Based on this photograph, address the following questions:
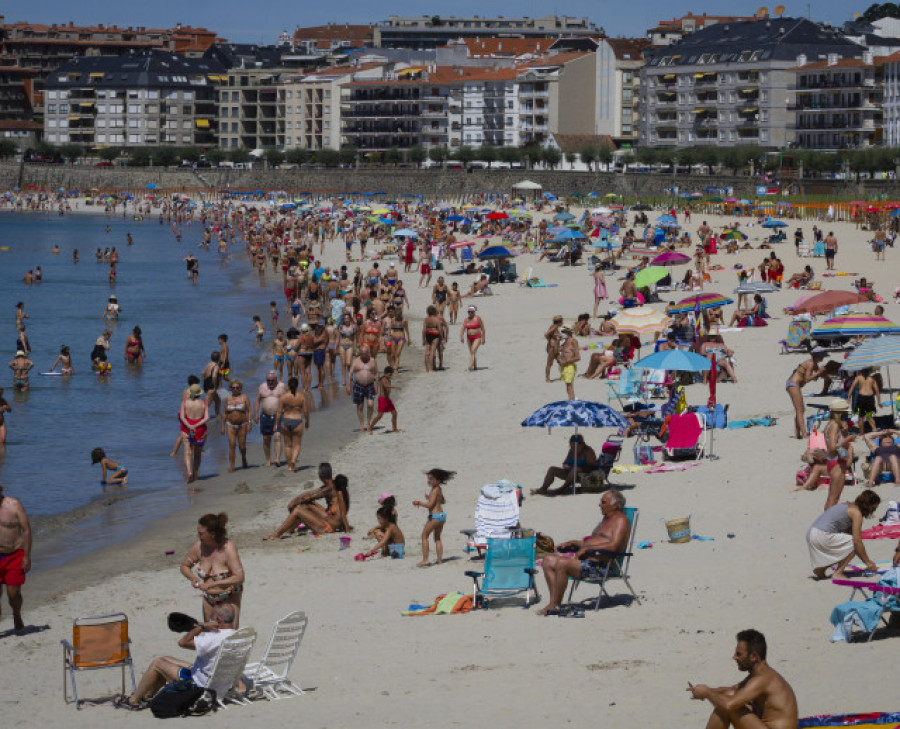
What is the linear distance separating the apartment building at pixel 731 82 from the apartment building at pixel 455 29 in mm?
56020

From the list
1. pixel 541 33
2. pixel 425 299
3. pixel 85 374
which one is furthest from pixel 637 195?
pixel 541 33

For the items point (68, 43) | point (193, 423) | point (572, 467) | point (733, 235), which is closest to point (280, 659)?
point (572, 467)

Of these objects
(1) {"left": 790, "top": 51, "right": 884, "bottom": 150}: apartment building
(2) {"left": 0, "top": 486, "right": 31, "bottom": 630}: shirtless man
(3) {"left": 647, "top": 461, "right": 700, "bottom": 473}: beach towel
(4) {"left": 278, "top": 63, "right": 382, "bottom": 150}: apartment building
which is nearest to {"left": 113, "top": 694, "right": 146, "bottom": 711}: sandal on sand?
(2) {"left": 0, "top": 486, "right": 31, "bottom": 630}: shirtless man

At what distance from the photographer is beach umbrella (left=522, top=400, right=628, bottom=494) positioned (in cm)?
1324

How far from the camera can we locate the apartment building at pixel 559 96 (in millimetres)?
101438

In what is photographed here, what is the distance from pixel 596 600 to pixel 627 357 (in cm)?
1125

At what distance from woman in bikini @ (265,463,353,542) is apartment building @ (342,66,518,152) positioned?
94.8 m

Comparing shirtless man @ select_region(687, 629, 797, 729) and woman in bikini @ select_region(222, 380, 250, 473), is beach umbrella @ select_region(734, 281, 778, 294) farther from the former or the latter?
shirtless man @ select_region(687, 629, 797, 729)

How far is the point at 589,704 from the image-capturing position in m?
7.82

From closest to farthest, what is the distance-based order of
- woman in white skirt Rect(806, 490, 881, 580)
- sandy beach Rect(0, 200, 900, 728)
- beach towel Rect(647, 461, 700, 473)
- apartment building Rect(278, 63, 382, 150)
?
sandy beach Rect(0, 200, 900, 728)
woman in white skirt Rect(806, 490, 881, 580)
beach towel Rect(647, 461, 700, 473)
apartment building Rect(278, 63, 382, 150)

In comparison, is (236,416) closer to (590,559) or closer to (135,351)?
(590,559)

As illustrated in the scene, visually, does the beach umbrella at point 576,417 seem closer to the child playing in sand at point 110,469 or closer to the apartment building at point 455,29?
the child playing in sand at point 110,469

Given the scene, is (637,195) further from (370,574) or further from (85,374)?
(370,574)

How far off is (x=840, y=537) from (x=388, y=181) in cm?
9130
